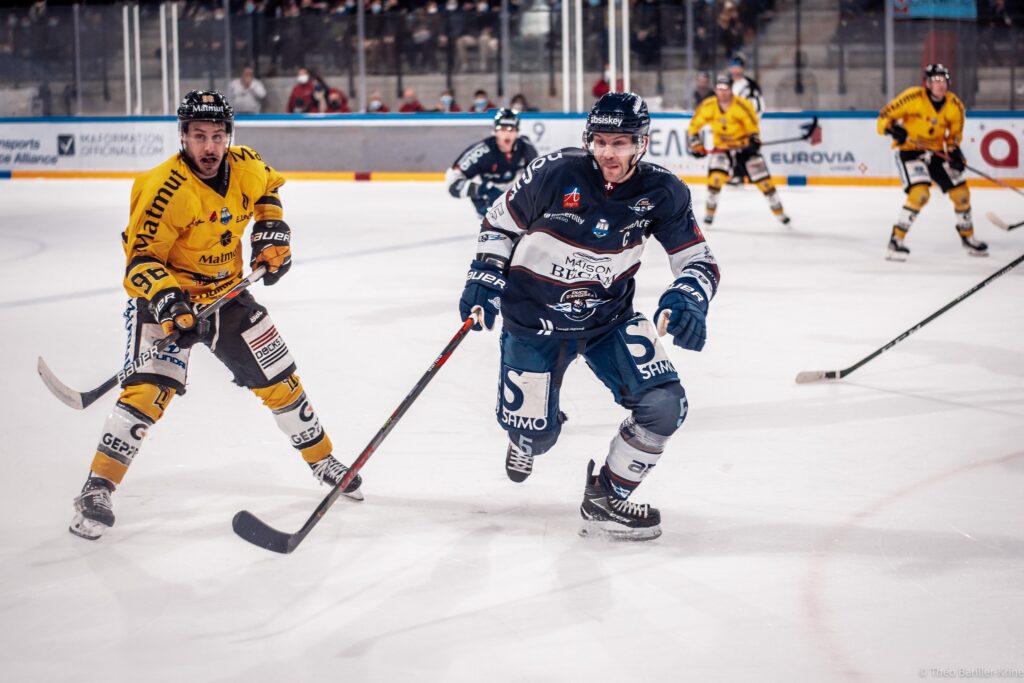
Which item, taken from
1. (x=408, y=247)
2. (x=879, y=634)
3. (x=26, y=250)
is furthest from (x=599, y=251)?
(x=26, y=250)

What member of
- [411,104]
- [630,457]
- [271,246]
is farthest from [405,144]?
[630,457]

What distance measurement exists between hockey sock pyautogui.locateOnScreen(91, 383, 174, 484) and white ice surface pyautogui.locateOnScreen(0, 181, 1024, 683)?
0.62 ft

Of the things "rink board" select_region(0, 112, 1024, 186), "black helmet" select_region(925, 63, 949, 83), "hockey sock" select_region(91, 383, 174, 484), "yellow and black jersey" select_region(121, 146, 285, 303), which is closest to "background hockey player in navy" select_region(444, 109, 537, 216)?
"black helmet" select_region(925, 63, 949, 83)

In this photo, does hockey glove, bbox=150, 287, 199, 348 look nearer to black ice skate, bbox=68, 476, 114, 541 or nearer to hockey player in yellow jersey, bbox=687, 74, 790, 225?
black ice skate, bbox=68, 476, 114, 541

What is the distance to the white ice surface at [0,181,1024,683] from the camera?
276 cm

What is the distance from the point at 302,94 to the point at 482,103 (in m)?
2.45

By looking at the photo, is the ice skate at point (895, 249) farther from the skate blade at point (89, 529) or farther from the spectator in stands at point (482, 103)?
the spectator in stands at point (482, 103)

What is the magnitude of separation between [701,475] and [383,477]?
1.04 m

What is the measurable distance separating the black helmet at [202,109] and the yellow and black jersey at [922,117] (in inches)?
249

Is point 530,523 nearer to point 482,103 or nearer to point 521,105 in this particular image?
point 521,105

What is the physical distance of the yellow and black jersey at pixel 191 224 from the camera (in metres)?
3.48

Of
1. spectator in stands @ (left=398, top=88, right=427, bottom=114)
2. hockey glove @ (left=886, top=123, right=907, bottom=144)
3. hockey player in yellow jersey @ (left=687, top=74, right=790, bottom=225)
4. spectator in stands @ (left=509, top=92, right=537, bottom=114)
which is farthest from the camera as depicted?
spectator in stands @ (left=398, top=88, right=427, bottom=114)

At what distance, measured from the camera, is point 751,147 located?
1106 cm

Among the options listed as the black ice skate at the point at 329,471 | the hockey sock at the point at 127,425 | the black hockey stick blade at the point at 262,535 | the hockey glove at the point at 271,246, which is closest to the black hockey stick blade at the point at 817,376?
the black ice skate at the point at 329,471
